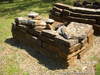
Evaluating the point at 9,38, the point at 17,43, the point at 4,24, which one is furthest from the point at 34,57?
the point at 4,24

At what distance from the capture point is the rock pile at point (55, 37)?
7.89 m

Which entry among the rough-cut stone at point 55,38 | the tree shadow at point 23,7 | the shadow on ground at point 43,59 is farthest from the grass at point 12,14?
the rough-cut stone at point 55,38

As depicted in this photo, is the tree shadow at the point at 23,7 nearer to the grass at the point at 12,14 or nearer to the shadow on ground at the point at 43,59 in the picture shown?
the grass at the point at 12,14

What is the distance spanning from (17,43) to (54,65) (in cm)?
267

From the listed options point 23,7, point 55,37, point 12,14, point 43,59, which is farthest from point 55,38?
point 23,7

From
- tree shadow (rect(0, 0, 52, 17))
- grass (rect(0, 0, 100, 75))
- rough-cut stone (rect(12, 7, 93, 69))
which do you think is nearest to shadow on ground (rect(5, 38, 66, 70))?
rough-cut stone (rect(12, 7, 93, 69))

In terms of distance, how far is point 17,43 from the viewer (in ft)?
33.3

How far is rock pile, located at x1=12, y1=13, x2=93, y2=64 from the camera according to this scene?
7.89m

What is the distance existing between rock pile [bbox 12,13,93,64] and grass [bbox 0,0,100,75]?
0.98 meters

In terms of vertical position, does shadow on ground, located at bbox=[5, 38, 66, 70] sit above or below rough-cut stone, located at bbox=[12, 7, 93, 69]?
below

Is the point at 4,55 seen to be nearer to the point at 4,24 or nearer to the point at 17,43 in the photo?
the point at 17,43

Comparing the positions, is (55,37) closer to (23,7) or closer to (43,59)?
(43,59)

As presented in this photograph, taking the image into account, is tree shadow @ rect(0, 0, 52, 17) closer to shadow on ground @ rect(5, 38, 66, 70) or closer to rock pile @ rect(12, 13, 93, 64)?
rock pile @ rect(12, 13, 93, 64)

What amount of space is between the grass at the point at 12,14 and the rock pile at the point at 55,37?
98 cm
